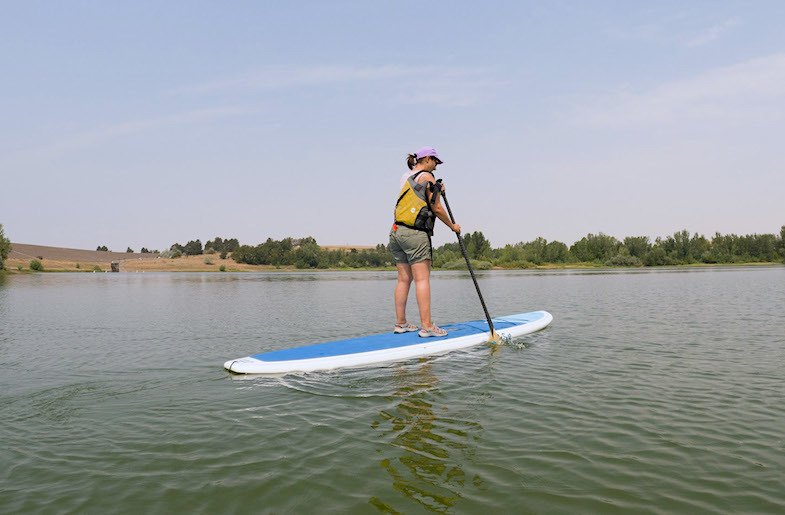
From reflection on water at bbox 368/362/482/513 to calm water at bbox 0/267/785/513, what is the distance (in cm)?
2

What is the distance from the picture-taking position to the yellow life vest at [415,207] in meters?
9.15

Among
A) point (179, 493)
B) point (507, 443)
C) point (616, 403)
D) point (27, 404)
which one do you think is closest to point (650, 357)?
point (616, 403)

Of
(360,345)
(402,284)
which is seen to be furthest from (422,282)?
(360,345)

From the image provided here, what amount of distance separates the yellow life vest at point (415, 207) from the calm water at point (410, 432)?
8.34 feet

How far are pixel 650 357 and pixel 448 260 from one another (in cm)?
10129

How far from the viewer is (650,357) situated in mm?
9023


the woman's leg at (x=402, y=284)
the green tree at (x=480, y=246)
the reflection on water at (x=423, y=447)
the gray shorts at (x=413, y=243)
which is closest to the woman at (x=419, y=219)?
the gray shorts at (x=413, y=243)

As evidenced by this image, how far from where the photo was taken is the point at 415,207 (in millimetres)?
9203

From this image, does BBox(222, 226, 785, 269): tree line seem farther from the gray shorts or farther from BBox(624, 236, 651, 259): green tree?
the gray shorts

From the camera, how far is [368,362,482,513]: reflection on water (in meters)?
3.63

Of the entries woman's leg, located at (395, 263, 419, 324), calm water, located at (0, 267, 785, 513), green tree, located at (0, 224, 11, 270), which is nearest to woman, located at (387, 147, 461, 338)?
woman's leg, located at (395, 263, 419, 324)

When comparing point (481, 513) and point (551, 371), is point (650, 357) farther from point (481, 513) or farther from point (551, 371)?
point (481, 513)

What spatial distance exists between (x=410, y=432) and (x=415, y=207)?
16.5 feet

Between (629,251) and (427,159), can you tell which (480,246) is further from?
(427,159)
